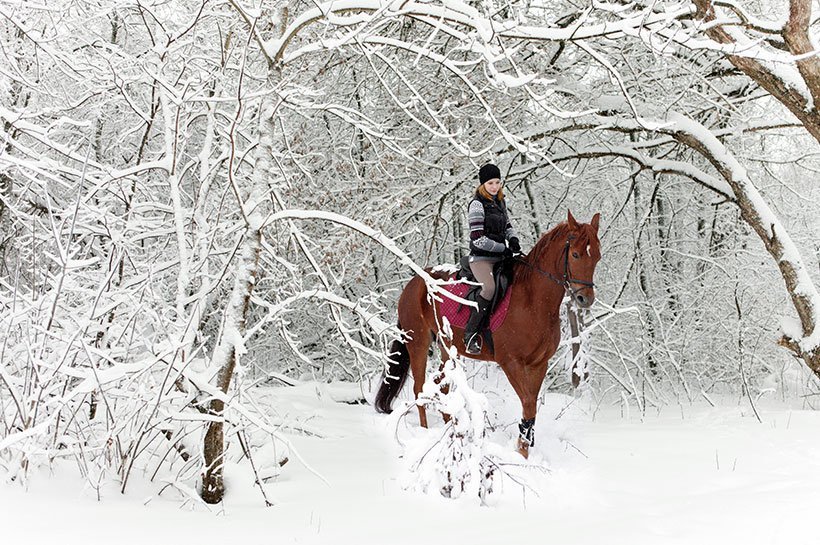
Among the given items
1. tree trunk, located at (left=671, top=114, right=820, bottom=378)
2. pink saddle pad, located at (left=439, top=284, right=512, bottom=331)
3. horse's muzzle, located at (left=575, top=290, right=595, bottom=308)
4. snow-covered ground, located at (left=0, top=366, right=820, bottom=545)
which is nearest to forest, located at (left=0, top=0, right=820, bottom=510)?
tree trunk, located at (left=671, top=114, right=820, bottom=378)

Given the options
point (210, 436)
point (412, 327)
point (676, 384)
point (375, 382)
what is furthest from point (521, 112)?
point (210, 436)

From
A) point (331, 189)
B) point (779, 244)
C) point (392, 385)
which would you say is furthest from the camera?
point (331, 189)

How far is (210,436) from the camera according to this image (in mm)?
3969

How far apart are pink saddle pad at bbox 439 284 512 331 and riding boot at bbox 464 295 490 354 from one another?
0.10 meters

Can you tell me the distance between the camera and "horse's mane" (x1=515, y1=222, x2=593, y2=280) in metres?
5.45

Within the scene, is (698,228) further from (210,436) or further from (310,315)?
(210,436)

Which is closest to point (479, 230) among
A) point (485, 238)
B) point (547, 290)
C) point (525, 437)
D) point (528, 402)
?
point (485, 238)

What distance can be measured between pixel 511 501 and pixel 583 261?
2103 millimetres

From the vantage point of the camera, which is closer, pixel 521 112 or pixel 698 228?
pixel 521 112

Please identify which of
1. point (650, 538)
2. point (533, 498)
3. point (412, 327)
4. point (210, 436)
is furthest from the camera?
point (412, 327)

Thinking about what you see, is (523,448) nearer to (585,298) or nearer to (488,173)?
(585,298)

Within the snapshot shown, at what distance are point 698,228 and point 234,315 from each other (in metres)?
8.92

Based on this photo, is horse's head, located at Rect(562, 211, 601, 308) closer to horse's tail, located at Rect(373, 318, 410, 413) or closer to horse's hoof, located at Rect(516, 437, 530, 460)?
horse's hoof, located at Rect(516, 437, 530, 460)

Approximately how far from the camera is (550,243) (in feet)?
18.9
